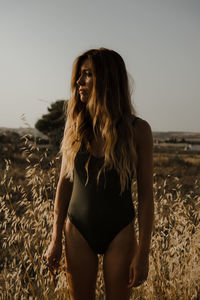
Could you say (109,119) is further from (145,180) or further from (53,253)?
(53,253)

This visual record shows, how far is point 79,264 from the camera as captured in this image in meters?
1.55

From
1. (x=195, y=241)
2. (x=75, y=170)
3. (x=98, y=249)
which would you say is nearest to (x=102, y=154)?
(x=75, y=170)

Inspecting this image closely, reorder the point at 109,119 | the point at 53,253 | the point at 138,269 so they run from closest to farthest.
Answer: the point at 138,269 < the point at 109,119 < the point at 53,253

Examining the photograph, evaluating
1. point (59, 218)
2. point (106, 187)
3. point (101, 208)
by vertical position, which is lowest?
point (59, 218)

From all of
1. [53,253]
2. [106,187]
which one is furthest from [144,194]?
[53,253]

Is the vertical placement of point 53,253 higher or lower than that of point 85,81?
lower

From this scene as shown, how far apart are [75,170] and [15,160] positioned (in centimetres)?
1318

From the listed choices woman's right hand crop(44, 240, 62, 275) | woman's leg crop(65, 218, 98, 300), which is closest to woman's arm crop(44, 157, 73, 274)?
woman's right hand crop(44, 240, 62, 275)

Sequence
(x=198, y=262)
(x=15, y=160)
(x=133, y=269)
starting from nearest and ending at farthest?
(x=133, y=269), (x=198, y=262), (x=15, y=160)

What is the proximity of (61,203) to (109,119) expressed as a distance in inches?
22.9

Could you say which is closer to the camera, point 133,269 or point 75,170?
point 133,269

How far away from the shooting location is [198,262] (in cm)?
246

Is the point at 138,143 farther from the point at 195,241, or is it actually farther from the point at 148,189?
the point at 195,241

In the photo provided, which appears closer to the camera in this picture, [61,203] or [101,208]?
[101,208]
